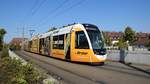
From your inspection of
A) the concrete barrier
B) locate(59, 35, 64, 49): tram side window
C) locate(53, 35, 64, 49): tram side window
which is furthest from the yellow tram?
the concrete barrier

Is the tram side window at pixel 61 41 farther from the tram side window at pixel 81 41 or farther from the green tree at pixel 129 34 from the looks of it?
the green tree at pixel 129 34

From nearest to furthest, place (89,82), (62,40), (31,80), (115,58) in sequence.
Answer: (31,80), (89,82), (62,40), (115,58)

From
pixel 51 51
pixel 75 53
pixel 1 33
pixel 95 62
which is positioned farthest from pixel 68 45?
pixel 1 33

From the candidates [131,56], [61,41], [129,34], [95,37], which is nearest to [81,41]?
[95,37]

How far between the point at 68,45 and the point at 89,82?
1234cm

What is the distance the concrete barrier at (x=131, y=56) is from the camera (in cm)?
2420

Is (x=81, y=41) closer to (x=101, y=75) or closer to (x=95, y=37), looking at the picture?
(x=95, y=37)

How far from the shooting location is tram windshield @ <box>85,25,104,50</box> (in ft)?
73.7

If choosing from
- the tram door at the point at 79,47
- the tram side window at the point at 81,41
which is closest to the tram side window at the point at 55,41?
the tram door at the point at 79,47

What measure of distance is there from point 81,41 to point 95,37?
1.21m

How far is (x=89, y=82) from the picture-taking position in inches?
517

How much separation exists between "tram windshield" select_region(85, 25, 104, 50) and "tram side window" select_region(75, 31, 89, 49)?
479 millimetres

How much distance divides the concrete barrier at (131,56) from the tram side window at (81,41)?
17.4 feet

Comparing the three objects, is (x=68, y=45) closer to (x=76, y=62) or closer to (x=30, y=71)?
(x=76, y=62)
